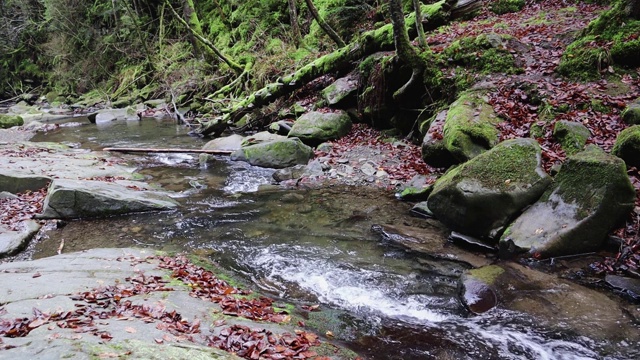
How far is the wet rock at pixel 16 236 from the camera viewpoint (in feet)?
18.9

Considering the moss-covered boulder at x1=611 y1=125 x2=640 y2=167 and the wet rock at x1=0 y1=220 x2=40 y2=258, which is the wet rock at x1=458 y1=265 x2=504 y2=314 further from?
→ the wet rock at x1=0 y1=220 x2=40 y2=258

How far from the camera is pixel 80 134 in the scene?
59.2ft

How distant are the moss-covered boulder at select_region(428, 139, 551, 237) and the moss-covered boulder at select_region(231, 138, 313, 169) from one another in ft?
16.5

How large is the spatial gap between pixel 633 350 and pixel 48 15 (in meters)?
41.2

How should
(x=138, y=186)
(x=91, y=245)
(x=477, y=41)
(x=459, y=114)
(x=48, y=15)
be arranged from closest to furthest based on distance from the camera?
(x=91, y=245) → (x=459, y=114) → (x=138, y=186) → (x=477, y=41) → (x=48, y=15)

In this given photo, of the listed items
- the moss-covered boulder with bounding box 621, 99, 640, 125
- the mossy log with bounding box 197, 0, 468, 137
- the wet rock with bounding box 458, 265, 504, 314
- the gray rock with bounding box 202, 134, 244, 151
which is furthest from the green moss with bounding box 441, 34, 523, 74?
the gray rock with bounding box 202, 134, 244, 151

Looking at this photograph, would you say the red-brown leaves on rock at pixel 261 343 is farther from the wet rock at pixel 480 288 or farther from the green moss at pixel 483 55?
the green moss at pixel 483 55

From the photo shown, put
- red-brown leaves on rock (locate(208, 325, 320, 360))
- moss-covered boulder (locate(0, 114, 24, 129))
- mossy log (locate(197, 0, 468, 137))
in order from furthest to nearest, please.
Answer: moss-covered boulder (locate(0, 114, 24, 129)), mossy log (locate(197, 0, 468, 137)), red-brown leaves on rock (locate(208, 325, 320, 360))

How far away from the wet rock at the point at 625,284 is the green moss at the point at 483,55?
5.88 meters

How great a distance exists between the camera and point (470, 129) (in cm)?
766

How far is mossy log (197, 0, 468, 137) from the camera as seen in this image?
40.4 ft

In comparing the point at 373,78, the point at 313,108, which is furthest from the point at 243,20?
the point at 373,78

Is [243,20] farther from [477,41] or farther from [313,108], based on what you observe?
[477,41]


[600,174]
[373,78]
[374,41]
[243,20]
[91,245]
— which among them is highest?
[243,20]
